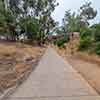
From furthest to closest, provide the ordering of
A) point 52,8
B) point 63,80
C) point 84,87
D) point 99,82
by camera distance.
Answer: point 52,8 < point 63,80 < point 99,82 < point 84,87

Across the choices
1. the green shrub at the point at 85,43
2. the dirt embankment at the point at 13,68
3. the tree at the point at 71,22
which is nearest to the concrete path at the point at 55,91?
the dirt embankment at the point at 13,68

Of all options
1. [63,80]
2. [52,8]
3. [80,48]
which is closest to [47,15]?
[52,8]

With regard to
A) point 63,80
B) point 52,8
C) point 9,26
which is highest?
point 52,8

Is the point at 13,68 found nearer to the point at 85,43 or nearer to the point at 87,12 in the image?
the point at 85,43

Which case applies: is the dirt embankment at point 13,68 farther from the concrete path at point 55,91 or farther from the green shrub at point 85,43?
the green shrub at point 85,43

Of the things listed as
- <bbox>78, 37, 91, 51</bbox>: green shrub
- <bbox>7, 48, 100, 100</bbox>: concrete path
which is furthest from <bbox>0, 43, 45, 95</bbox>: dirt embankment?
<bbox>78, 37, 91, 51</bbox>: green shrub

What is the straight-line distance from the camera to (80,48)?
3180 cm

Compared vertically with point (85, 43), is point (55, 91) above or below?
below

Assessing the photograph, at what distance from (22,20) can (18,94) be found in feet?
179

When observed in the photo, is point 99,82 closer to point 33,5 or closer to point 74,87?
point 74,87

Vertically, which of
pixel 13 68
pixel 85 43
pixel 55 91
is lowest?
pixel 13 68

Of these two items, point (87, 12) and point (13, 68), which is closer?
point (13, 68)

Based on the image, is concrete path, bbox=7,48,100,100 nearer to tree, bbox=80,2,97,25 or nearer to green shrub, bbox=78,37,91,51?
green shrub, bbox=78,37,91,51

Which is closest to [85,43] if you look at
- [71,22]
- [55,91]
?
[55,91]
